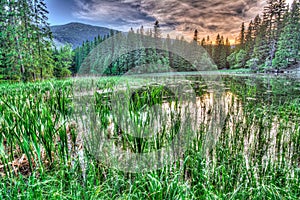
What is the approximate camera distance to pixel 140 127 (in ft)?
6.85

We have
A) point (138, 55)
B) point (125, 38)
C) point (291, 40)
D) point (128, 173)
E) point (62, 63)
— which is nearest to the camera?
point (128, 173)

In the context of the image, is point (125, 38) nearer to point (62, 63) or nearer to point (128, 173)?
point (62, 63)

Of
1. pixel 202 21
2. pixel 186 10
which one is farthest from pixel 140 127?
pixel 202 21

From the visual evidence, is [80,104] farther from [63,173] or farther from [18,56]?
[18,56]

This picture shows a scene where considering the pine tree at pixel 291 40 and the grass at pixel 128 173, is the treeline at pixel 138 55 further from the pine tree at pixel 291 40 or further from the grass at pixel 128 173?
the pine tree at pixel 291 40

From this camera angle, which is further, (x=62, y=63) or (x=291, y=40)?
(x=62, y=63)

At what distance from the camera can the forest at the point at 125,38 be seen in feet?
49.2

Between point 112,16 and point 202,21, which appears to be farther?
point 202,21

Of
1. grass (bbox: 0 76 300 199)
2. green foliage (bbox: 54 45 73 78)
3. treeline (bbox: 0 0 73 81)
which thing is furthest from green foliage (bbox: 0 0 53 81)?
grass (bbox: 0 76 300 199)

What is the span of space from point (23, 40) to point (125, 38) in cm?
1013

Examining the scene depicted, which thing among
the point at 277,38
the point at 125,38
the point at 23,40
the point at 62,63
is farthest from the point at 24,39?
the point at 277,38

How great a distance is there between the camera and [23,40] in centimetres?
1529

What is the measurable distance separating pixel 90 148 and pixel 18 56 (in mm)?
17840

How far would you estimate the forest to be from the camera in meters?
15.0
